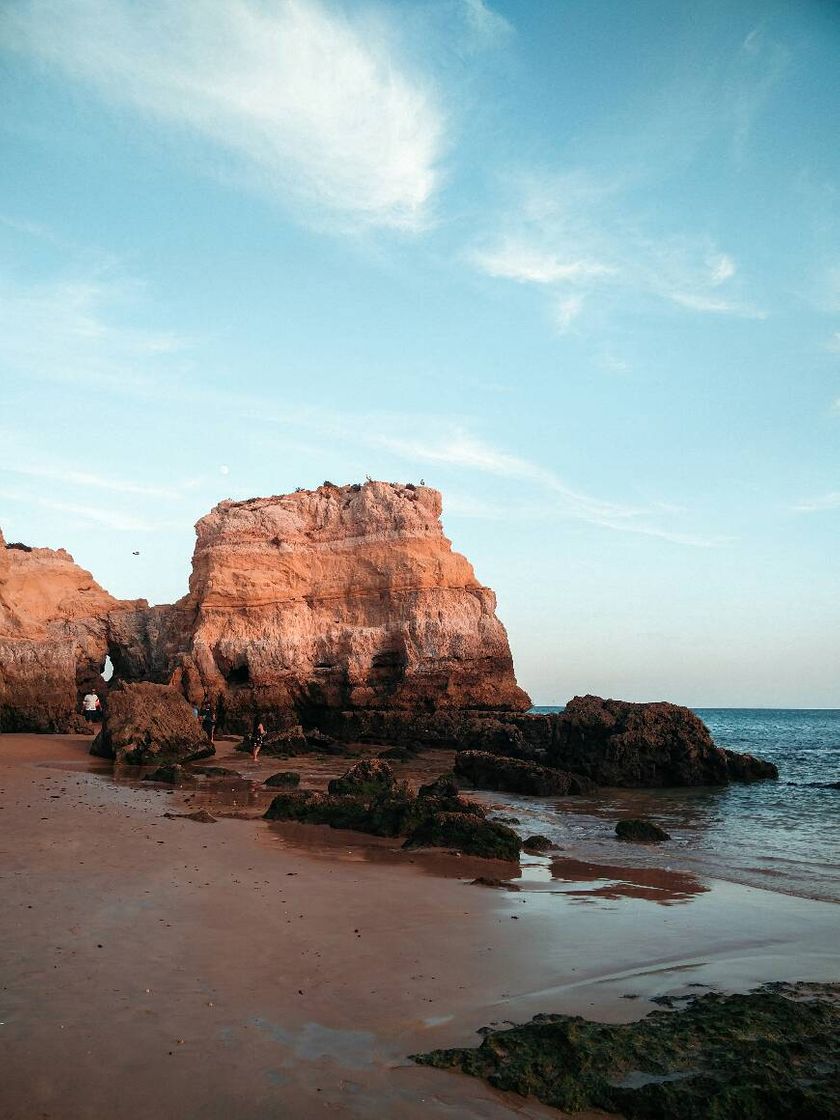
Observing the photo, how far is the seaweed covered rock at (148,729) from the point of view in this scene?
68.9ft

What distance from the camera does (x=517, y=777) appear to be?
748 inches

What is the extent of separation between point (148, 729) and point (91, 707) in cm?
1206

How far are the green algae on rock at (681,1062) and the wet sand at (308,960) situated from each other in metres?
0.21

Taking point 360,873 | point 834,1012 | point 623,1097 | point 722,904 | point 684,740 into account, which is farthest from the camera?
point 684,740

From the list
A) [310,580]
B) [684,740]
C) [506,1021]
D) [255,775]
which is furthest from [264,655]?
[506,1021]

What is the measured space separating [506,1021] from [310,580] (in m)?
31.1

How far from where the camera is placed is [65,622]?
33844mm

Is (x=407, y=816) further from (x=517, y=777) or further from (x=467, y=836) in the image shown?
(x=517, y=777)

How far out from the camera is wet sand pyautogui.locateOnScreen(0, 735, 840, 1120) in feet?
12.1

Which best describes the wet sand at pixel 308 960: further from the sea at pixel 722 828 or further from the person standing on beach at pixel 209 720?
the person standing on beach at pixel 209 720

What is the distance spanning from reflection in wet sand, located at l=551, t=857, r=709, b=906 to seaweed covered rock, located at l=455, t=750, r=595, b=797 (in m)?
8.18

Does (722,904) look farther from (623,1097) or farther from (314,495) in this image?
(314,495)

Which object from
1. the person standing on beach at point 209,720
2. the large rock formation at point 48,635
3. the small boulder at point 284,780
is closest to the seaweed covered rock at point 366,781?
the small boulder at point 284,780

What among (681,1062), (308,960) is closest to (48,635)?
(308,960)
